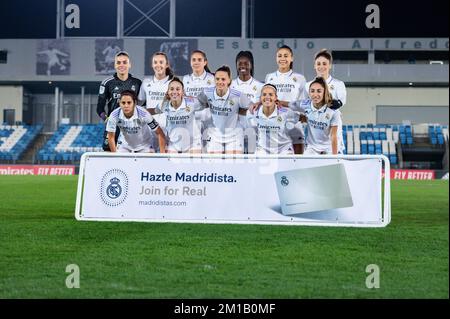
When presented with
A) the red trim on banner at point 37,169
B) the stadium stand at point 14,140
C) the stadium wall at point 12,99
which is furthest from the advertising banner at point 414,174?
the stadium wall at point 12,99

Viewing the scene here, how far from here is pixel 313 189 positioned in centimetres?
852

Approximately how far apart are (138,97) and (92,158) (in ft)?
6.94

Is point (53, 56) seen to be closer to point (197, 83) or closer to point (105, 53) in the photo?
point (105, 53)

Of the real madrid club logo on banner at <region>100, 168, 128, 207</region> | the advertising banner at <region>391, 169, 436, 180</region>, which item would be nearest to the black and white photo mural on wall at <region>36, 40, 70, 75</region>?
the advertising banner at <region>391, 169, 436, 180</region>

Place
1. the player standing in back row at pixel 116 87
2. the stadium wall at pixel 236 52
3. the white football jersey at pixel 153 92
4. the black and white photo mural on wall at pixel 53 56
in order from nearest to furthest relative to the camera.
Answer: the white football jersey at pixel 153 92
the player standing in back row at pixel 116 87
the stadium wall at pixel 236 52
the black and white photo mural on wall at pixel 53 56

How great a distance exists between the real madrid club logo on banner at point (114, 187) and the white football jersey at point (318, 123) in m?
2.69

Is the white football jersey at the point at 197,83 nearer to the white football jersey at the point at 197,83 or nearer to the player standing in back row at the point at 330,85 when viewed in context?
the white football jersey at the point at 197,83

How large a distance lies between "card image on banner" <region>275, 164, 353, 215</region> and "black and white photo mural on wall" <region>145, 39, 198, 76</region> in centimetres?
2022

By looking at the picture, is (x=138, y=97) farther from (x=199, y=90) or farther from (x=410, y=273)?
(x=410, y=273)

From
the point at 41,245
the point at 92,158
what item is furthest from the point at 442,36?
the point at 41,245

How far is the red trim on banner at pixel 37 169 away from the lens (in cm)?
2919

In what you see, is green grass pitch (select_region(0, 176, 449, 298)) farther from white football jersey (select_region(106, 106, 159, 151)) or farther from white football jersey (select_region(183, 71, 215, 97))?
white football jersey (select_region(183, 71, 215, 97))

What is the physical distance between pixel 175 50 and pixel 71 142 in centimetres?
619

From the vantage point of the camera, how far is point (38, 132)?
104 feet
